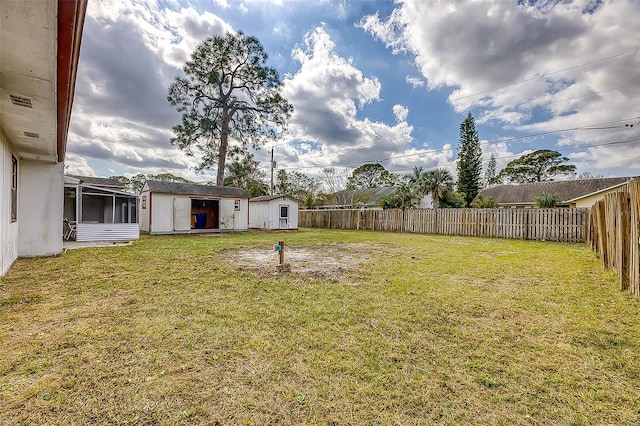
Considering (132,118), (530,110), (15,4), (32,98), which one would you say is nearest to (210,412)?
(15,4)

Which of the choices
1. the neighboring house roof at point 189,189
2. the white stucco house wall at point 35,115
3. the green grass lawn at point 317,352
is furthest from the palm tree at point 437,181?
the white stucco house wall at point 35,115

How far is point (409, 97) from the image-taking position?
69.6 feet

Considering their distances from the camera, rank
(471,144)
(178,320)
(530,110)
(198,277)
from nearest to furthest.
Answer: (178,320), (198,277), (530,110), (471,144)

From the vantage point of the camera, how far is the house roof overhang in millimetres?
2035

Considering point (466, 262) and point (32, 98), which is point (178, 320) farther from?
point (466, 262)

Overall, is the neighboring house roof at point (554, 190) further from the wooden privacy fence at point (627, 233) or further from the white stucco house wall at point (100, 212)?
the white stucco house wall at point (100, 212)

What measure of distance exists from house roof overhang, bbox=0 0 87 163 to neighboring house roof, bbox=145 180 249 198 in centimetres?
1019

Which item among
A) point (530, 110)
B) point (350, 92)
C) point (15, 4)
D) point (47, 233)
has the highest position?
point (350, 92)

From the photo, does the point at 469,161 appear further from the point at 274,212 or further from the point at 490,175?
the point at 274,212

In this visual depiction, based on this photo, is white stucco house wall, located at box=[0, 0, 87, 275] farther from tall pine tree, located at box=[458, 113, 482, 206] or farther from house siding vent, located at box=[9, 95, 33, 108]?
tall pine tree, located at box=[458, 113, 482, 206]

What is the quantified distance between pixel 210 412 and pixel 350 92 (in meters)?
21.5

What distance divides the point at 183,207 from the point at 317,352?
15.7 m

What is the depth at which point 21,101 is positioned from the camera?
3.69m

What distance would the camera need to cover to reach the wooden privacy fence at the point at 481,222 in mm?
11211
